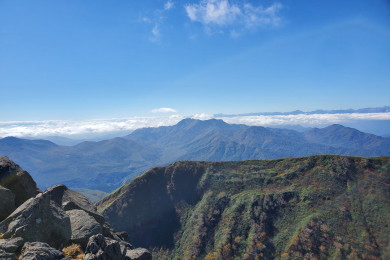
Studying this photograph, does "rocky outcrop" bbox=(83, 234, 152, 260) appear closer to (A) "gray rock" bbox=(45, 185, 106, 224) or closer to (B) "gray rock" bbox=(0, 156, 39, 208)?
(B) "gray rock" bbox=(0, 156, 39, 208)

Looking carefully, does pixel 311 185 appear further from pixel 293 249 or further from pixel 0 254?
pixel 0 254

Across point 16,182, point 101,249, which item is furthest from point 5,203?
point 101,249

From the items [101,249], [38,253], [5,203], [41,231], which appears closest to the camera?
[38,253]

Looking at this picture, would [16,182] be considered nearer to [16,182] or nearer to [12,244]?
[16,182]

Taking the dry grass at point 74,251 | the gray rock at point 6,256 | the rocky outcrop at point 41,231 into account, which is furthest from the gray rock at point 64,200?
the gray rock at point 6,256

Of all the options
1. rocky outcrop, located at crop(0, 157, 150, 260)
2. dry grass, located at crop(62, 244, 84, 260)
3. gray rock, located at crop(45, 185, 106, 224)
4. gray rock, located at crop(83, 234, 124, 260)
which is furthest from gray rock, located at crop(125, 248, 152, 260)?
gray rock, located at crop(45, 185, 106, 224)

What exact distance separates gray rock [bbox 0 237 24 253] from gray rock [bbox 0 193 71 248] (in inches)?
54.3

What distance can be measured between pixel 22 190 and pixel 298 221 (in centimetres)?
17723

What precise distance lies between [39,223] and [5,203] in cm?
601

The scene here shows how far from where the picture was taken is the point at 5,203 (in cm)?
2459

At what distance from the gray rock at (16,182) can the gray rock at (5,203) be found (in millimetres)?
3295

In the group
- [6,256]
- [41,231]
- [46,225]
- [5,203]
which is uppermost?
[5,203]

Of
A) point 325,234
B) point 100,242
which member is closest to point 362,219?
point 325,234

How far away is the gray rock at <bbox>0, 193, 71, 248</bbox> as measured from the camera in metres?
20.5
